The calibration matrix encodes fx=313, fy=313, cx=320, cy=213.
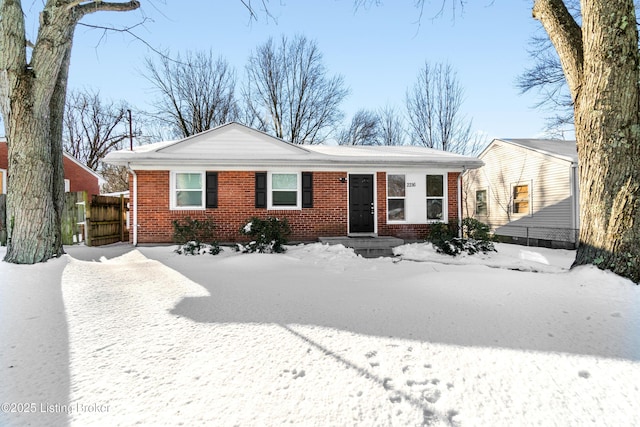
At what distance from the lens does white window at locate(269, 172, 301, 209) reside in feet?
33.0

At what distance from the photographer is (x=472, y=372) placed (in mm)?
2318

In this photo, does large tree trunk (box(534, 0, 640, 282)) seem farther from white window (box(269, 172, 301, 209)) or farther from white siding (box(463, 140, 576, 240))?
white siding (box(463, 140, 576, 240))

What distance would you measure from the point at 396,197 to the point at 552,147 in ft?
28.7

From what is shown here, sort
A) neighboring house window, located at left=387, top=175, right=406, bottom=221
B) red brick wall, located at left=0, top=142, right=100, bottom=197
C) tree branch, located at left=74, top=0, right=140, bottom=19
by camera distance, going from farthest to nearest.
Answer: red brick wall, located at left=0, top=142, right=100, bottom=197
neighboring house window, located at left=387, top=175, right=406, bottom=221
tree branch, located at left=74, top=0, right=140, bottom=19

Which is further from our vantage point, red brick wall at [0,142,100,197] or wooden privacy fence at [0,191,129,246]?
red brick wall at [0,142,100,197]

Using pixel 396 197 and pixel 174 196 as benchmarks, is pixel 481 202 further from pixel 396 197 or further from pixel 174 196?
pixel 174 196

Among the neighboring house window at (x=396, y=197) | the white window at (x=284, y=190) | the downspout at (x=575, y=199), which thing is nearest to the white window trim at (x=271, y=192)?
the white window at (x=284, y=190)

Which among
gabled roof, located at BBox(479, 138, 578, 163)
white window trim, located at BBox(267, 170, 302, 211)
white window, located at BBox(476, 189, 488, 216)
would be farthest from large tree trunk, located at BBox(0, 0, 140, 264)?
white window, located at BBox(476, 189, 488, 216)

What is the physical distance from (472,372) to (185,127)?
88.2 ft

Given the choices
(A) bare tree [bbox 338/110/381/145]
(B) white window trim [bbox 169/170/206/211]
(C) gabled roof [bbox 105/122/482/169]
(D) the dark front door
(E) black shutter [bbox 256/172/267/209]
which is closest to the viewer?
(C) gabled roof [bbox 105/122/482/169]

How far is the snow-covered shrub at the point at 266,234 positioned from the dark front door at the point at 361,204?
7.48 ft

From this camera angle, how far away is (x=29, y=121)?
552 centimetres

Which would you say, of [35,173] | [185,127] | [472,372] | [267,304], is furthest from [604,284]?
[185,127]

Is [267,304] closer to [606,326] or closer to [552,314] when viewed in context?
[552,314]
